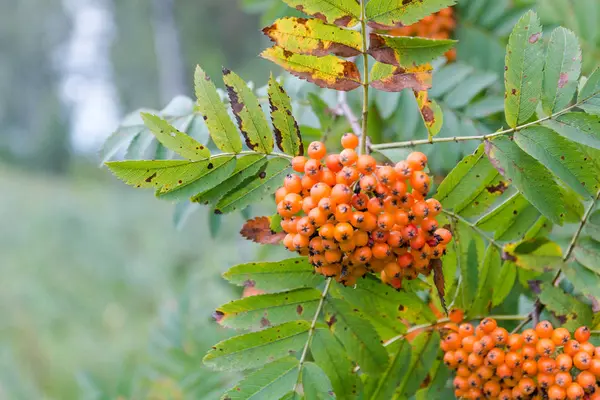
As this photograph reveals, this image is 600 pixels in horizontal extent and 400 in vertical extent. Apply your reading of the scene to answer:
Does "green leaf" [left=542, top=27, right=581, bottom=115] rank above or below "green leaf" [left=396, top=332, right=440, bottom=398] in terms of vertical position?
above

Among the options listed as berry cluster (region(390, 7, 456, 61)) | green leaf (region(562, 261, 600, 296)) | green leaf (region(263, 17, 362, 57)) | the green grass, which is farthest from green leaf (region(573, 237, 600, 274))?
the green grass

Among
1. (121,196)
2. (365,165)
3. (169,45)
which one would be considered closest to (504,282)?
(365,165)

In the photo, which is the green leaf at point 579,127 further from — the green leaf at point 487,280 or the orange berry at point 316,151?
the orange berry at point 316,151

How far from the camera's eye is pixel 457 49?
210 centimetres

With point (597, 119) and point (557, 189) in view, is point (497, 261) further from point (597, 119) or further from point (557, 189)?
point (597, 119)

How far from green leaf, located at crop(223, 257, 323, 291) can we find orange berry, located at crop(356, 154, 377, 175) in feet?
0.82

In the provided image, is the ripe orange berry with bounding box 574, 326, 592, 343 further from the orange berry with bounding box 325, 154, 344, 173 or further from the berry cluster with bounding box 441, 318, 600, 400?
the orange berry with bounding box 325, 154, 344, 173

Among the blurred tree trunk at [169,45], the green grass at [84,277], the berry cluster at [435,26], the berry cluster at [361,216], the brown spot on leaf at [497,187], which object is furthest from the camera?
the blurred tree trunk at [169,45]

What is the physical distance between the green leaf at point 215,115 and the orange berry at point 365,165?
0.26 meters

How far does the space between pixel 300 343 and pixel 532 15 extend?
0.74m

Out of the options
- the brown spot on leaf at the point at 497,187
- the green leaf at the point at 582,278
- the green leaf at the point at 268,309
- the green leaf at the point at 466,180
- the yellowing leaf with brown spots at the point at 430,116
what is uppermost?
the yellowing leaf with brown spots at the point at 430,116

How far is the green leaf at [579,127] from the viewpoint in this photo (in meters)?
1.00

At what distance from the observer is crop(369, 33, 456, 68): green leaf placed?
101 centimetres

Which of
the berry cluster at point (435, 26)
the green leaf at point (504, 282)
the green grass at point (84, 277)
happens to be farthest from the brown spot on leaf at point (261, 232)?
the green grass at point (84, 277)
